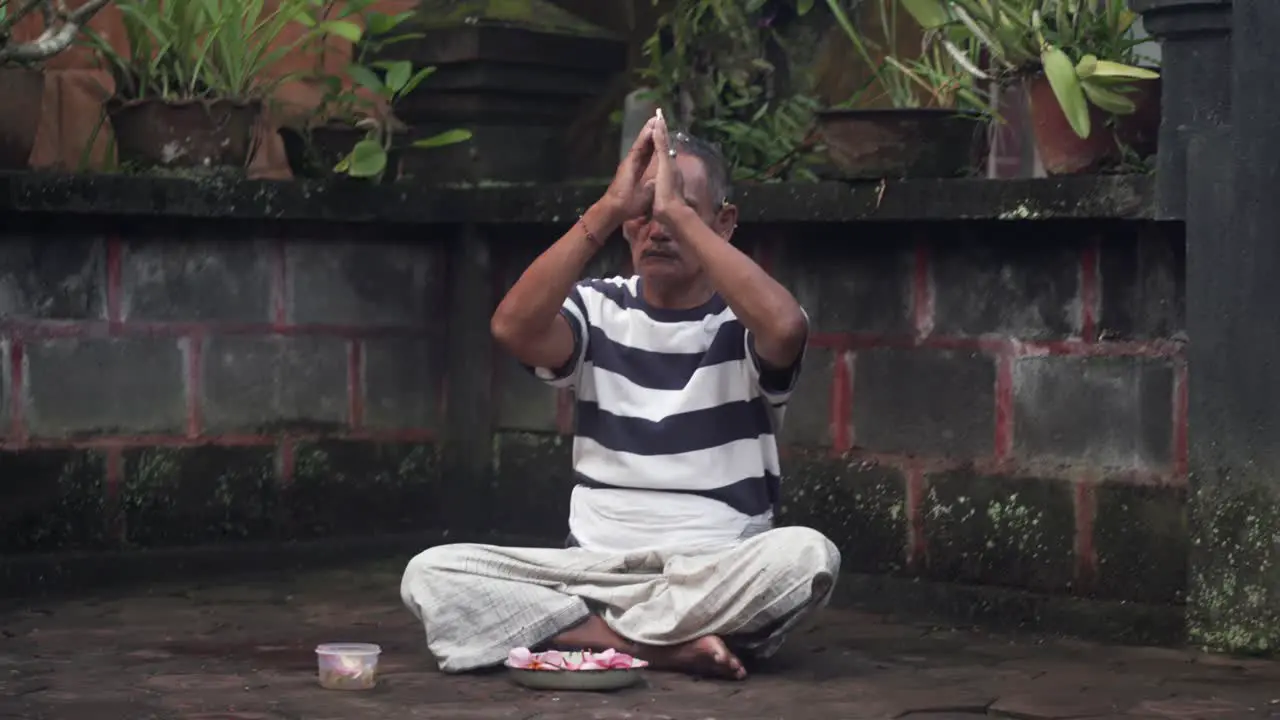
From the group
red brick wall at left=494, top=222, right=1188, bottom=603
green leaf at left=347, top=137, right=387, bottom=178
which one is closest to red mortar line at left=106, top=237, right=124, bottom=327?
green leaf at left=347, top=137, right=387, bottom=178

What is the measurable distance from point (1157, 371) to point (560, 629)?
1.54 m

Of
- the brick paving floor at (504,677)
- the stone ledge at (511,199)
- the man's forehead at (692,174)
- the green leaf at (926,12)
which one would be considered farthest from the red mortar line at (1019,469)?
the man's forehead at (692,174)

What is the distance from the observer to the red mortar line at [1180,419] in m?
4.97

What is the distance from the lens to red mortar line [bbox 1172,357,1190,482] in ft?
16.3

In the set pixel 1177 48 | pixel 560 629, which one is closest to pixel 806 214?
pixel 1177 48

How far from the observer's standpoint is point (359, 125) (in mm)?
6430

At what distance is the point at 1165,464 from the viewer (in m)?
5.01

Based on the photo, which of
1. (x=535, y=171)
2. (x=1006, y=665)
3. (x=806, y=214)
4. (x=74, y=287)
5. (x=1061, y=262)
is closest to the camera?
(x=1006, y=665)

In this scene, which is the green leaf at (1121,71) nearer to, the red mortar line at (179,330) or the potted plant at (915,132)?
the potted plant at (915,132)

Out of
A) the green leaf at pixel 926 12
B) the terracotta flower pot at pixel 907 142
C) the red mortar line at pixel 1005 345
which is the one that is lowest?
the red mortar line at pixel 1005 345

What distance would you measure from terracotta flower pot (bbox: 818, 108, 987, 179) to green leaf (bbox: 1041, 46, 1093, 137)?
1.39 feet

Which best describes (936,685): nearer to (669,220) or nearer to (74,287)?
(669,220)

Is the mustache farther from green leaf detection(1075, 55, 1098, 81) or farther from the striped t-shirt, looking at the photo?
green leaf detection(1075, 55, 1098, 81)

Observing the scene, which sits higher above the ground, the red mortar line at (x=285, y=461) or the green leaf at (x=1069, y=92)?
the green leaf at (x=1069, y=92)
